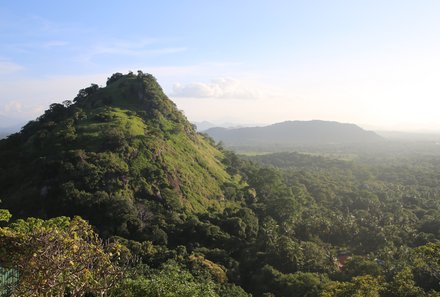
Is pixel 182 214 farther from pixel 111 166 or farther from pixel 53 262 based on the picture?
pixel 53 262

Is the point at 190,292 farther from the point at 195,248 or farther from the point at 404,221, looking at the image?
the point at 404,221

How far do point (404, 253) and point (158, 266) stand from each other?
110 ft

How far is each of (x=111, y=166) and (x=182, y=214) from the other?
1500cm

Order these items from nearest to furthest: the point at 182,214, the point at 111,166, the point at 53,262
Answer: the point at 53,262
the point at 182,214
the point at 111,166

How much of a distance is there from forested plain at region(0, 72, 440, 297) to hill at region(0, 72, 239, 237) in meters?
0.25

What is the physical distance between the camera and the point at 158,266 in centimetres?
5162

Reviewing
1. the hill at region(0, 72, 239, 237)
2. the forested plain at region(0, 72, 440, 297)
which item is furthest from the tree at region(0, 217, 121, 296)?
the hill at region(0, 72, 239, 237)

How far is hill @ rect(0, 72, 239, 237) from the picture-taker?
6216cm

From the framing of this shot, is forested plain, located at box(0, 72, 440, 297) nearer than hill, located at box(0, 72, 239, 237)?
Yes

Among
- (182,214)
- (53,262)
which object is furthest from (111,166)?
(53,262)

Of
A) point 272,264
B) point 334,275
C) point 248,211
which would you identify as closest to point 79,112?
point 248,211

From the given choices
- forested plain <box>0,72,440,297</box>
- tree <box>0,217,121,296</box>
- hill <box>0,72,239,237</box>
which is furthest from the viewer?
hill <box>0,72,239,237</box>

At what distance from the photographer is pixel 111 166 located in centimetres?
6956

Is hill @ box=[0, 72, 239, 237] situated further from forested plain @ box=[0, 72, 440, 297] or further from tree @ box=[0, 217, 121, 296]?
tree @ box=[0, 217, 121, 296]
